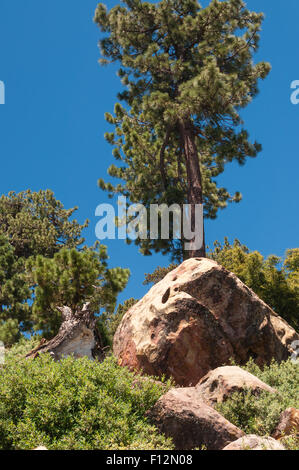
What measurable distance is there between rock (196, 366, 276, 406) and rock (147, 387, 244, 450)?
149cm

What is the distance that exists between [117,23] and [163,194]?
7638mm

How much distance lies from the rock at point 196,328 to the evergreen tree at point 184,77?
546 centimetres

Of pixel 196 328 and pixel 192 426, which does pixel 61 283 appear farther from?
pixel 192 426

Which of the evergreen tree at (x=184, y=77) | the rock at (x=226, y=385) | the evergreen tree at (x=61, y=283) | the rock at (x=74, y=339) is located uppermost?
the evergreen tree at (x=184, y=77)

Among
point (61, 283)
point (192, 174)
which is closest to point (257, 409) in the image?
point (61, 283)

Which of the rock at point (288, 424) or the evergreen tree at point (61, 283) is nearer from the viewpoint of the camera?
the rock at point (288, 424)

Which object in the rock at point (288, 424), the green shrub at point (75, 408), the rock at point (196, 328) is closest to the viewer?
the green shrub at point (75, 408)

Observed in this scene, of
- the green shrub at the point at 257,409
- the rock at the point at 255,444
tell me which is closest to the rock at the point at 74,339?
the green shrub at the point at 257,409

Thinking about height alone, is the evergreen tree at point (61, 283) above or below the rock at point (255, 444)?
above

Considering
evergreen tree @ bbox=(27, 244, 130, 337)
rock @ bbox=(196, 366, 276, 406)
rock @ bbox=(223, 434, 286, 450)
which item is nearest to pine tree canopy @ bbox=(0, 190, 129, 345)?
evergreen tree @ bbox=(27, 244, 130, 337)

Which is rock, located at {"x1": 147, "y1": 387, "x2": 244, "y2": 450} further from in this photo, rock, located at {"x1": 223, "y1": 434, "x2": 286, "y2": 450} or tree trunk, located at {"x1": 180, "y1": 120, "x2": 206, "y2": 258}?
tree trunk, located at {"x1": 180, "y1": 120, "x2": 206, "y2": 258}

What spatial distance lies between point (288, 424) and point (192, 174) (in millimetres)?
13200

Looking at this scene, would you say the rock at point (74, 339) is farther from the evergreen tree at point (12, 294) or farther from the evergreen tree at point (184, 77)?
the evergreen tree at point (12, 294)

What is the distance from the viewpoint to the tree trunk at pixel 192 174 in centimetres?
1862
